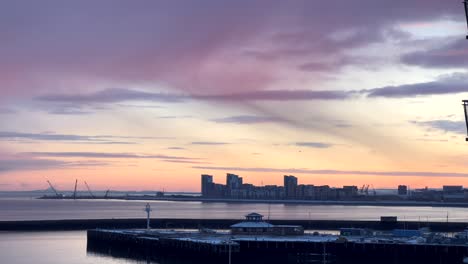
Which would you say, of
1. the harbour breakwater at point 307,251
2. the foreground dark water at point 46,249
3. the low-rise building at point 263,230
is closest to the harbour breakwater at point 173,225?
the foreground dark water at point 46,249

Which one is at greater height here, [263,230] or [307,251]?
[263,230]

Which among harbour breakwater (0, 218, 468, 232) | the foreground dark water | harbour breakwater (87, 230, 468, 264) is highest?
harbour breakwater (0, 218, 468, 232)

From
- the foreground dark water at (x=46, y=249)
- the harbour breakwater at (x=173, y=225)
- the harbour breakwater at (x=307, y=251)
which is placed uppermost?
the harbour breakwater at (x=173, y=225)

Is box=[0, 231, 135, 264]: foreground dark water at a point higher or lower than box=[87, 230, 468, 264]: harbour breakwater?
lower

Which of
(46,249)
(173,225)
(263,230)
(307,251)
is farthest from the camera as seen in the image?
(173,225)

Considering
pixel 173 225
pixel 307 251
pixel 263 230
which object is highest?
pixel 263 230

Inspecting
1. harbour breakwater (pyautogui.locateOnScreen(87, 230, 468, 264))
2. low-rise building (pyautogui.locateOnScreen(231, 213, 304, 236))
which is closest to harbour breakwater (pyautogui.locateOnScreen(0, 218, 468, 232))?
low-rise building (pyautogui.locateOnScreen(231, 213, 304, 236))

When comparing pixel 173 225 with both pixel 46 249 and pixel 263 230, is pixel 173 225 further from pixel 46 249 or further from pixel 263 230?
pixel 46 249

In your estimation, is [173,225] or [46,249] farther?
[173,225]

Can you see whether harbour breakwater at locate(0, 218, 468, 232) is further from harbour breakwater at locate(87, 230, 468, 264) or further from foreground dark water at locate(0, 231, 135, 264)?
harbour breakwater at locate(87, 230, 468, 264)

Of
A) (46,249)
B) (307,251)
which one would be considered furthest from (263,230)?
(46,249)

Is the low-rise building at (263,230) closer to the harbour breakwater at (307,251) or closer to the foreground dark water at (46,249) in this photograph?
the harbour breakwater at (307,251)

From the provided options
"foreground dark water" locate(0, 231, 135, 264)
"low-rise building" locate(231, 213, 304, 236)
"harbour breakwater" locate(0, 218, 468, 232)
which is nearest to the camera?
"foreground dark water" locate(0, 231, 135, 264)

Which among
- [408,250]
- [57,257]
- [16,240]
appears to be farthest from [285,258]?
[16,240]
